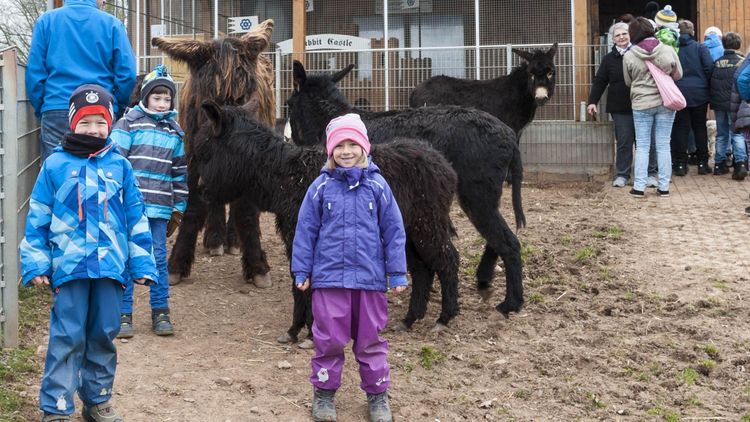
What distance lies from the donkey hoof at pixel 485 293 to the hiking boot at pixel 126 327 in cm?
291

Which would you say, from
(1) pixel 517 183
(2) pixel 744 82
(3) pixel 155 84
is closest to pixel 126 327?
(3) pixel 155 84

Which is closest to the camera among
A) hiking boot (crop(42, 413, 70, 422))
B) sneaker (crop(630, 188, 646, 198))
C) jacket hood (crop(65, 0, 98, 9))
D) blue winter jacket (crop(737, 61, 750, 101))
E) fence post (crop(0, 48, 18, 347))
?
hiking boot (crop(42, 413, 70, 422))

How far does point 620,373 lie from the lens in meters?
5.56

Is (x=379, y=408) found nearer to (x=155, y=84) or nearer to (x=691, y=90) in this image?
(x=155, y=84)

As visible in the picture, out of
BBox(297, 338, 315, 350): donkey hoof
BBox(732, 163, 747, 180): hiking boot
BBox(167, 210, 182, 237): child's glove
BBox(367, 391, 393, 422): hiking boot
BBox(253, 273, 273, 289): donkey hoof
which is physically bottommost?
BBox(367, 391, 393, 422): hiking boot

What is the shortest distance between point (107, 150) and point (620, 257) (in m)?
5.58

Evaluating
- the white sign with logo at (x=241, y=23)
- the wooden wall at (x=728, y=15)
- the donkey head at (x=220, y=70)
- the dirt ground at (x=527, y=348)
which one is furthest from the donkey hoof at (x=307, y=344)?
the white sign with logo at (x=241, y=23)

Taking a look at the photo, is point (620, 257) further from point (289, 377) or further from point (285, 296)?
point (289, 377)

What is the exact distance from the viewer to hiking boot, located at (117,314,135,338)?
584 cm

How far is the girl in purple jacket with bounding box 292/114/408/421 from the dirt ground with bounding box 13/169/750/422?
303mm

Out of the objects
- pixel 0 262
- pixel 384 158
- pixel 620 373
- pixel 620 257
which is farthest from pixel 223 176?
pixel 620 257

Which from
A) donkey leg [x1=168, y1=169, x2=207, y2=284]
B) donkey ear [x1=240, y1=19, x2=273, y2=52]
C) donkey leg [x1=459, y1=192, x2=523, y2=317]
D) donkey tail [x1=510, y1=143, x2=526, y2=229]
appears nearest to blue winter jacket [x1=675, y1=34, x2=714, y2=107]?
donkey tail [x1=510, y1=143, x2=526, y2=229]

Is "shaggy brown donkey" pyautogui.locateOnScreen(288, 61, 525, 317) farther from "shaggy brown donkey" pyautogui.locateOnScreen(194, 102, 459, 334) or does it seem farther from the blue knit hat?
the blue knit hat

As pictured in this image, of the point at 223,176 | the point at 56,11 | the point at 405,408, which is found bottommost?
the point at 405,408
